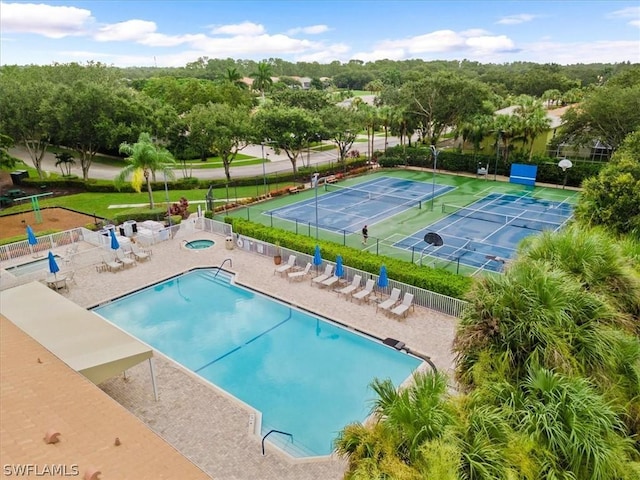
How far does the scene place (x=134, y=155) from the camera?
94.1ft

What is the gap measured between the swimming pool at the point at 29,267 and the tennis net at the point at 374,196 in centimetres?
2149

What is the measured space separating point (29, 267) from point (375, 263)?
17.1m

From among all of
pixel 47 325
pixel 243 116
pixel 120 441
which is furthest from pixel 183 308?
pixel 243 116

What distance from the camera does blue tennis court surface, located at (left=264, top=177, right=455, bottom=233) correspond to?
95.6 ft

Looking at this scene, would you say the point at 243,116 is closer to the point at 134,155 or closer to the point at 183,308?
the point at 134,155

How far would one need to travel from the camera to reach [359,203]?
33.2 meters

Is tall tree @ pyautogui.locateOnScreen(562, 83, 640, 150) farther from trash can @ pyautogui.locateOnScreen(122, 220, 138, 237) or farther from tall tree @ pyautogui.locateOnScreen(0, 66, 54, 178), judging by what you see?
tall tree @ pyautogui.locateOnScreen(0, 66, 54, 178)

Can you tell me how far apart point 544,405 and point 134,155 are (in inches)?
1108

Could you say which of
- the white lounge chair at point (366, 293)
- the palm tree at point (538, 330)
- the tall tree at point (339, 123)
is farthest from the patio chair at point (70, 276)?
the tall tree at point (339, 123)

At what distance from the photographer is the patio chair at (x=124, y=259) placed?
21.8 meters

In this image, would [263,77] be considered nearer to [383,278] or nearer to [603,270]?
[383,278]

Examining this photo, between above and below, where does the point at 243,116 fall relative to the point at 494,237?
above

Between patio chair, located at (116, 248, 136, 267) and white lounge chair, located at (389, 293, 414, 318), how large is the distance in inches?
513

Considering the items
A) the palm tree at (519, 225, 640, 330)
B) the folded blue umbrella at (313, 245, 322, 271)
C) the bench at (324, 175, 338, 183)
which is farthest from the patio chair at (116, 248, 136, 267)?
the bench at (324, 175, 338, 183)
